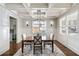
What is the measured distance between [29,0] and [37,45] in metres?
3.69

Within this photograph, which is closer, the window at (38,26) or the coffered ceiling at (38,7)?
the coffered ceiling at (38,7)

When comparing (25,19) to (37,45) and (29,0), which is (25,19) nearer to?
(37,45)

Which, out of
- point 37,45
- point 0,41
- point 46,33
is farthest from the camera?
point 46,33

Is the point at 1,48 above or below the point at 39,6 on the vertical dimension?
below

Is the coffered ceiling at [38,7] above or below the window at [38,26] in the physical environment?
above

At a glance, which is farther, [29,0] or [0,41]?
[0,41]

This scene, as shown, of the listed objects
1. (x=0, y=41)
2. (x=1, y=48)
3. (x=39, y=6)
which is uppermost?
(x=39, y=6)

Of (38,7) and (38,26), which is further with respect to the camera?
(38,26)

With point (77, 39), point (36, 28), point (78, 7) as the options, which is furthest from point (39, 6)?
point (36, 28)

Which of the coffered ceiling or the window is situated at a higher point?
the coffered ceiling

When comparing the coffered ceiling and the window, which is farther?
the window

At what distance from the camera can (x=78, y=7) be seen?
4.95 m

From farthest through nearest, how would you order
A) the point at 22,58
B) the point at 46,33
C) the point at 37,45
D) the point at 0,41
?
1. the point at 46,33
2. the point at 37,45
3. the point at 0,41
4. the point at 22,58

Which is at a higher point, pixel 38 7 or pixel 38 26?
pixel 38 7
